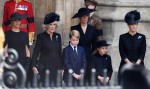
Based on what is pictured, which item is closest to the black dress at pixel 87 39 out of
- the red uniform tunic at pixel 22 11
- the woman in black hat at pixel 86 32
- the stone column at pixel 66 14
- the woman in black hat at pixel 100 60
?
the woman in black hat at pixel 86 32

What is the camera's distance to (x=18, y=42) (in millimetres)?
6406

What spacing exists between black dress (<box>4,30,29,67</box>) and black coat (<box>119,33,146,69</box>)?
4.97 feet

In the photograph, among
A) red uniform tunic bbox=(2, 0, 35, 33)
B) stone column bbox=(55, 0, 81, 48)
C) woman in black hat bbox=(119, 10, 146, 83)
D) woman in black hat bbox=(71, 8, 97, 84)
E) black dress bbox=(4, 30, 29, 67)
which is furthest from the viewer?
stone column bbox=(55, 0, 81, 48)

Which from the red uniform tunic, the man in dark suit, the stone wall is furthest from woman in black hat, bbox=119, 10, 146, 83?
the stone wall

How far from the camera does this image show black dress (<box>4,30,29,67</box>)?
6395 millimetres

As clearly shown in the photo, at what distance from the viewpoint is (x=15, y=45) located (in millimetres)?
6395

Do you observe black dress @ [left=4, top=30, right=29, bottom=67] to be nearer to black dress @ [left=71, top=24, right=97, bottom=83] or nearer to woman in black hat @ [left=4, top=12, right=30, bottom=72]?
woman in black hat @ [left=4, top=12, right=30, bottom=72]

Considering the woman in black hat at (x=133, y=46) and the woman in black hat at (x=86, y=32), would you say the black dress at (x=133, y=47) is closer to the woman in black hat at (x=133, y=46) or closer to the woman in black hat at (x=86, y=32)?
the woman in black hat at (x=133, y=46)

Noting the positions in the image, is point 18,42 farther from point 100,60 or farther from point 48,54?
point 100,60

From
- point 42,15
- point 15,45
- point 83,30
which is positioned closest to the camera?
point 15,45

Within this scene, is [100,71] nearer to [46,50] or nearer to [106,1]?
[46,50]

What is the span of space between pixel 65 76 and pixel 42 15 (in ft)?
8.48

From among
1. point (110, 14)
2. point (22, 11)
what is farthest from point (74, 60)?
point (110, 14)

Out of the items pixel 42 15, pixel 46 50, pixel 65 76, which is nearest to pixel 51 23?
pixel 46 50
